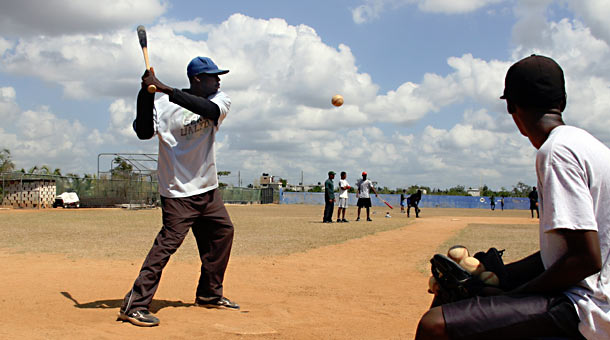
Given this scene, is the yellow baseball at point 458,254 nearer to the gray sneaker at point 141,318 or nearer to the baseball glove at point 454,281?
the baseball glove at point 454,281

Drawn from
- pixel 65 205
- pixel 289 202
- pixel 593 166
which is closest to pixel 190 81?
pixel 593 166

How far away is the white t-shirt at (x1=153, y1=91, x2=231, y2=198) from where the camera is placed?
4938mm

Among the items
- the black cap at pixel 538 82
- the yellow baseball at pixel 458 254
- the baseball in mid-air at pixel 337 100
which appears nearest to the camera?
the black cap at pixel 538 82

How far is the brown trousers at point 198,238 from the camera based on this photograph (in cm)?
461

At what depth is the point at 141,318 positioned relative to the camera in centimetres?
445

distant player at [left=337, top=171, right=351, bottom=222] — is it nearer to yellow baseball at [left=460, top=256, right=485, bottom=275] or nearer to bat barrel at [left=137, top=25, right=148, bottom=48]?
bat barrel at [left=137, top=25, right=148, bottom=48]

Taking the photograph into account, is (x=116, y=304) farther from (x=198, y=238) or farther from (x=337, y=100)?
(x=337, y=100)

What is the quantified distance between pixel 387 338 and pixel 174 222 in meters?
2.11

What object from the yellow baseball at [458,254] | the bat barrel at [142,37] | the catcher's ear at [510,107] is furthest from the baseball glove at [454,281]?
the bat barrel at [142,37]

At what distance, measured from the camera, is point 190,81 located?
5219 mm

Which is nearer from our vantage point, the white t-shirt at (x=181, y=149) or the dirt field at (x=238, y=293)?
the dirt field at (x=238, y=293)

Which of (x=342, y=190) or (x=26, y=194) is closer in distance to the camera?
(x=342, y=190)

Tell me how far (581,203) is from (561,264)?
0.24 metres

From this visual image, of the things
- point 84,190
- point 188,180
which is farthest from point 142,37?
point 84,190
